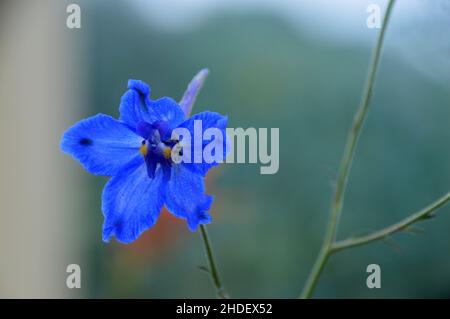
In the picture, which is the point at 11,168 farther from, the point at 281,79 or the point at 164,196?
the point at 164,196

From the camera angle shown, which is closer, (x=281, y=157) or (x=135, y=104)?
(x=135, y=104)

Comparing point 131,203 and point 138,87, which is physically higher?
point 138,87

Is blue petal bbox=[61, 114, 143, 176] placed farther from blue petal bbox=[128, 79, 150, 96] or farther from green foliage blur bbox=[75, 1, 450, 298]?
green foliage blur bbox=[75, 1, 450, 298]

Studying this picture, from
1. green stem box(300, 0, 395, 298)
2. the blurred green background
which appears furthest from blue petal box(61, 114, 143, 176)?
the blurred green background

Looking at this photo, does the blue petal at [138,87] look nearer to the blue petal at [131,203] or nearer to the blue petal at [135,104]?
the blue petal at [135,104]

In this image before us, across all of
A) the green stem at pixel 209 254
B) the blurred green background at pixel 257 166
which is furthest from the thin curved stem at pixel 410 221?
the blurred green background at pixel 257 166

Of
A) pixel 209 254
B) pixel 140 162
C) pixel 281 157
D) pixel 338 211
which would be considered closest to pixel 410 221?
pixel 338 211

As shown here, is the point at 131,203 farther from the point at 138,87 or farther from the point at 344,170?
the point at 344,170
